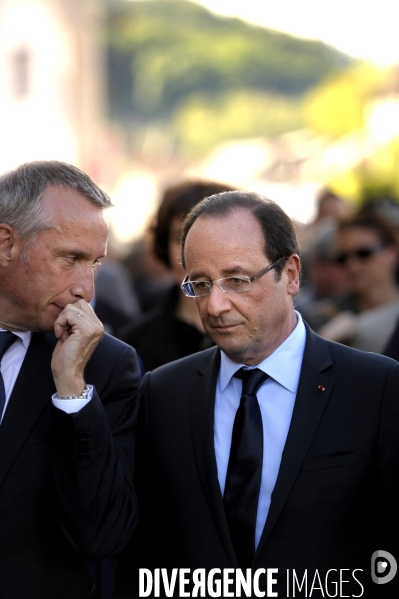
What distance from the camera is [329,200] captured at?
1049 centimetres

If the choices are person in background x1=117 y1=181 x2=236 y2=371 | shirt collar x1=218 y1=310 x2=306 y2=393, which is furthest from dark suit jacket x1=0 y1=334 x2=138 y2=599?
person in background x1=117 y1=181 x2=236 y2=371

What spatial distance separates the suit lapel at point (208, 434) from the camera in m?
3.15

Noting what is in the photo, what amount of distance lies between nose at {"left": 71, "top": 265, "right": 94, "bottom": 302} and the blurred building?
4619cm

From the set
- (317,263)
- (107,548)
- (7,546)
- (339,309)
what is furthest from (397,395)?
(317,263)

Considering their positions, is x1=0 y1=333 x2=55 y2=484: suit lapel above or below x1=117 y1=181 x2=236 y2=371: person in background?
below

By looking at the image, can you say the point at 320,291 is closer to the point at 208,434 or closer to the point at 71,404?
the point at 208,434

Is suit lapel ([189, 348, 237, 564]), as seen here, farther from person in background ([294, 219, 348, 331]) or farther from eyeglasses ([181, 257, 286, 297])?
person in background ([294, 219, 348, 331])

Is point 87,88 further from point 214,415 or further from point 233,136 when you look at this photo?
point 214,415

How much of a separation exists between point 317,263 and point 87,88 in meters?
49.0

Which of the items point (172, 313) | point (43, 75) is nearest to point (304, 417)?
point (172, 313)

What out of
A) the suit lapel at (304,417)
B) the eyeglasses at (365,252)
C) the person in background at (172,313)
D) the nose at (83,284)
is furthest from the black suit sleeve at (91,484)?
the eyeglasses at (365,252)

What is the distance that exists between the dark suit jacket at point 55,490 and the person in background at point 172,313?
188 cm

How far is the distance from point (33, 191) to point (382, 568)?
1824 millimetres

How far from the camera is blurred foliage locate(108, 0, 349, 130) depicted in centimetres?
6762
